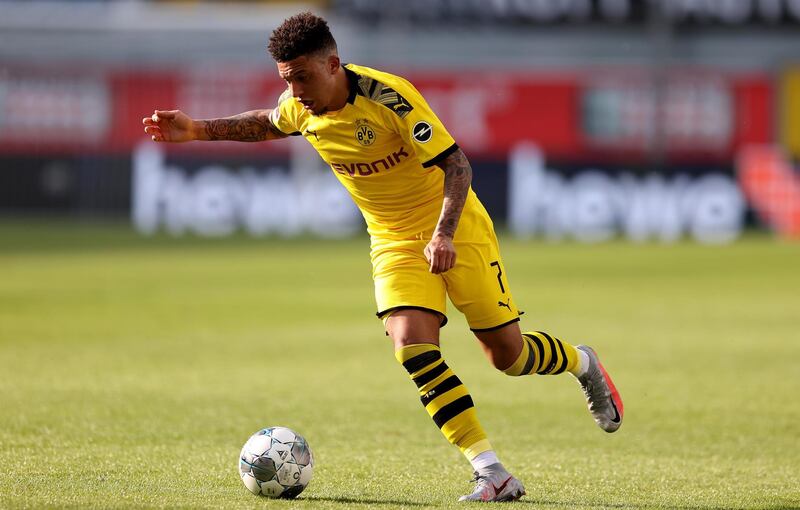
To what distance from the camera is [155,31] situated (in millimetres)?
36656

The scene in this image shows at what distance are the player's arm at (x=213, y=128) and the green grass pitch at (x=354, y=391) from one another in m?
1.65

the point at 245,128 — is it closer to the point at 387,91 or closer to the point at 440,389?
the point at 387,91

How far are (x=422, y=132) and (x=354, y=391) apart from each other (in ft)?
13.0

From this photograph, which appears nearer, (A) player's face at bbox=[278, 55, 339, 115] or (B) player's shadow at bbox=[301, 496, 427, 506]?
(B) player's shadow at bbox=[301, 496, 427, 506]

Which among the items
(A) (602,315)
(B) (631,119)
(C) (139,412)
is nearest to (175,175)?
(B) (631,119)

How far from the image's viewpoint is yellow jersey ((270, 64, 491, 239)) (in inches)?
242

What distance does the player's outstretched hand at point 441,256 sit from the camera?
19.1ft

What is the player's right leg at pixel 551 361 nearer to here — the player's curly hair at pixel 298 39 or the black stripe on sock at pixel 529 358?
the black stripe on sock at pixel 529 358

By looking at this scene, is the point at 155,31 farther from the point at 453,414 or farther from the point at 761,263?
the point at 453,414

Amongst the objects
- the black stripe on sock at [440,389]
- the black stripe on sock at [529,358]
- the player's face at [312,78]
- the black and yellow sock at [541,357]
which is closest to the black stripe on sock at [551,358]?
the black and yellow sock at [541,357]

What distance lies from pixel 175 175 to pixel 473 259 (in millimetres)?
22401

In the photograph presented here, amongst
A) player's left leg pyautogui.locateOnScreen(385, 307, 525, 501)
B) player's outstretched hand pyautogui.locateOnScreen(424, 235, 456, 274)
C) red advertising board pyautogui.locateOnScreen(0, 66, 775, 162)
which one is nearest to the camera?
player's outstretched hand pyautogui.locateOnScreen(424, 235, 456, 274)

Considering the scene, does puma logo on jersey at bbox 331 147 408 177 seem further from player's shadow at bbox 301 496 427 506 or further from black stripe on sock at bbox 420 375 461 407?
player's shadow at bbox 301 496 427 506

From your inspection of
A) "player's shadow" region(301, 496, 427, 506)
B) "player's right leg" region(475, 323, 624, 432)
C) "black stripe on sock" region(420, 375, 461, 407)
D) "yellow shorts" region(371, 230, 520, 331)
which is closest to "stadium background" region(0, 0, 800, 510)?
"player's shadow" region(301, 496, 427, 506)
